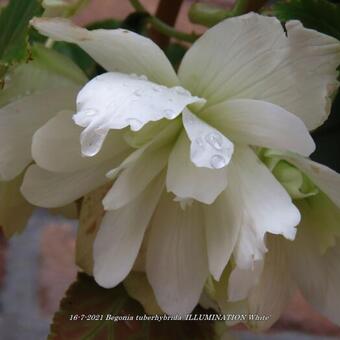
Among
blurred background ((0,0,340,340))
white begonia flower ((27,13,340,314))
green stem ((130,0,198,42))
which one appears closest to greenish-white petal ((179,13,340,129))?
white begonia flower ((27,13,340,314))

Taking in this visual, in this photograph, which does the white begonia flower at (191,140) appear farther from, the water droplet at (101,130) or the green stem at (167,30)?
the green stem at (167,30)

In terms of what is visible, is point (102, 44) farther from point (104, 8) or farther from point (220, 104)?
point (104, 8)

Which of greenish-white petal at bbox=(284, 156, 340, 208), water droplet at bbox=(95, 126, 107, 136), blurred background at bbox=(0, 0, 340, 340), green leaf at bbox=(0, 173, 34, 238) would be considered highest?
water droplet at bbox=(95, 126, 107, 136)

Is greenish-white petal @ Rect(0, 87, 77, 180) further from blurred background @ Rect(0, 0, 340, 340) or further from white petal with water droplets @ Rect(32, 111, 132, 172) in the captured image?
blurred background @ Rect(0, 0, 340, 340)

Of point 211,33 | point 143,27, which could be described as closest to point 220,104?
point 211,33

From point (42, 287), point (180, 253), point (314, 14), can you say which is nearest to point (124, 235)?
point (180, 253)

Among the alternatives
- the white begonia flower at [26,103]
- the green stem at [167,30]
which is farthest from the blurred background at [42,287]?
the white begonia flower at [26,103]

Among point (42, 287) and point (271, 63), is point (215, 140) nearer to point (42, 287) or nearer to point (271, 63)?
point (271, 63)
